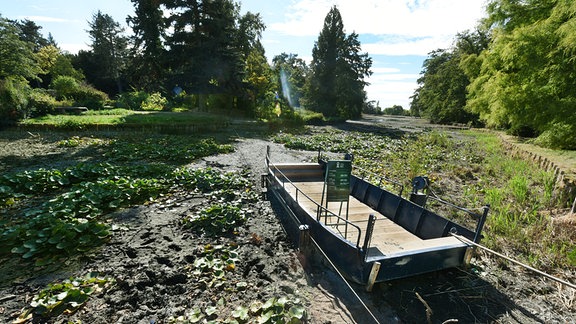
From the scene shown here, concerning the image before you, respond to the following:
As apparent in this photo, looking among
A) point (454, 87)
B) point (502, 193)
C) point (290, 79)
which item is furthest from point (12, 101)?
point (454, 87)

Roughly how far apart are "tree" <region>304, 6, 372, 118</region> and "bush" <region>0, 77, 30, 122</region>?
3396 centimetres

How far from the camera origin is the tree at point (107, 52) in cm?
4000

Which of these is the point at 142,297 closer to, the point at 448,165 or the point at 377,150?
the point at 448,165

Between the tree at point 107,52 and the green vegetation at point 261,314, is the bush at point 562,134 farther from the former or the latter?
the tree at point 107,52

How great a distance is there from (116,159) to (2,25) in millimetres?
15380

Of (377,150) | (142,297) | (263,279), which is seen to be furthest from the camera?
(377,150)

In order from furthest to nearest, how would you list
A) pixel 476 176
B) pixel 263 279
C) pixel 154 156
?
pixel 154 156 → pixel 476 176 → pixel 263 279

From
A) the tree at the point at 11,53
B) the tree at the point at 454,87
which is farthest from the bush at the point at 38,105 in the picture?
the tree at the point at 454,87

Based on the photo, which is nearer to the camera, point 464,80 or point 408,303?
point 408,303

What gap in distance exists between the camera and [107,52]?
42.7 meters

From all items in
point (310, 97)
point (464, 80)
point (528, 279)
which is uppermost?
point (464, 80)

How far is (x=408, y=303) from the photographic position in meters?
3.78

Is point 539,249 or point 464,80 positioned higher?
point 464,80

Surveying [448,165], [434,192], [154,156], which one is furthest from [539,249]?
[154,156]
